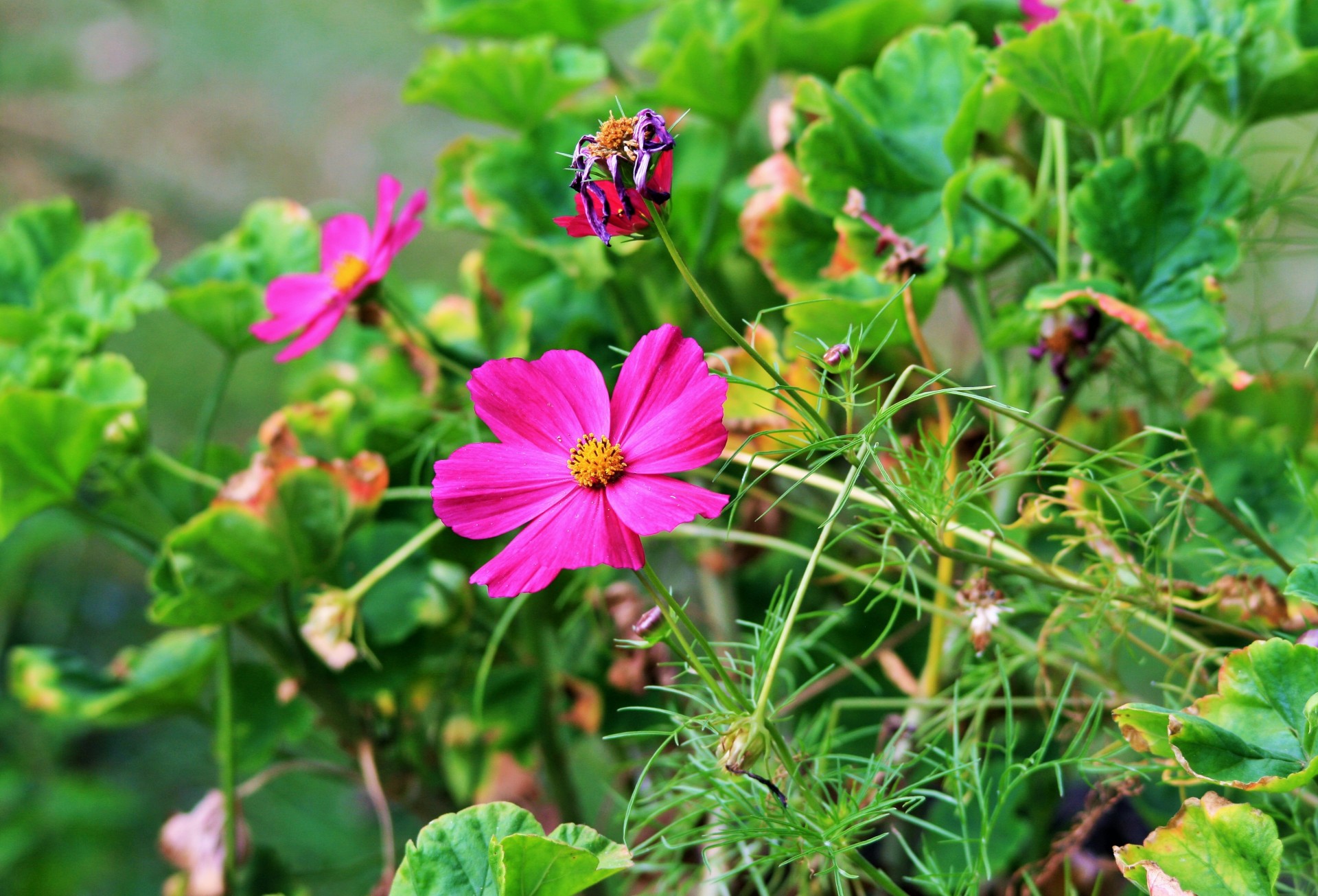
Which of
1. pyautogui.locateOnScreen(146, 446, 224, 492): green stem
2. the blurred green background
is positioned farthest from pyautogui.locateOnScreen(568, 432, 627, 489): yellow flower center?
the blurred green background

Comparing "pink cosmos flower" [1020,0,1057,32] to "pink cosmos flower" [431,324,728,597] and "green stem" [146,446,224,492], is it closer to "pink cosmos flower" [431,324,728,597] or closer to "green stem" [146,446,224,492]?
"pink cosmos flower" [431,324,728,597]

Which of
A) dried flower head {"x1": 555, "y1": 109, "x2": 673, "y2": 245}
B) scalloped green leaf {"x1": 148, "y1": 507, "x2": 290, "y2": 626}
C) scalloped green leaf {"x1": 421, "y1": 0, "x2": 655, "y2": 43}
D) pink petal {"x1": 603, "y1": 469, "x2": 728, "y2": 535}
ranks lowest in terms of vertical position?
scalloped green leaf {"x1": 148, "y1": 507, "x2": 290, "y2": 626}

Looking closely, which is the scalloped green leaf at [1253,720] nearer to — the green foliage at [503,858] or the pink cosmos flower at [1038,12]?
the green foliage at [503,858]

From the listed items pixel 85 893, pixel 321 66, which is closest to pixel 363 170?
pixel 321 66

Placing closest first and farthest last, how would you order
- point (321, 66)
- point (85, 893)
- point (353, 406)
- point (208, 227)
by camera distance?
point (353, 406) → point (85, 893) → point (208, 227) → point (321, 66)

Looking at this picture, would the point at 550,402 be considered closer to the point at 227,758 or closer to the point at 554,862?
the point at 554,862

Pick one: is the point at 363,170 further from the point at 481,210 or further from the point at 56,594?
the point at 481,210

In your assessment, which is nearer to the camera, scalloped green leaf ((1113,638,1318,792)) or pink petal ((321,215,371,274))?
scalloped green leaf ((1113,638,1318,792))

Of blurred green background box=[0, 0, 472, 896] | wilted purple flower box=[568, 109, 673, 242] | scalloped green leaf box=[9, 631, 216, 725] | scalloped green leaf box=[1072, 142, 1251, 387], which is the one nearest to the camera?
wilted purple flower box=[568, 109, 673, 242]
